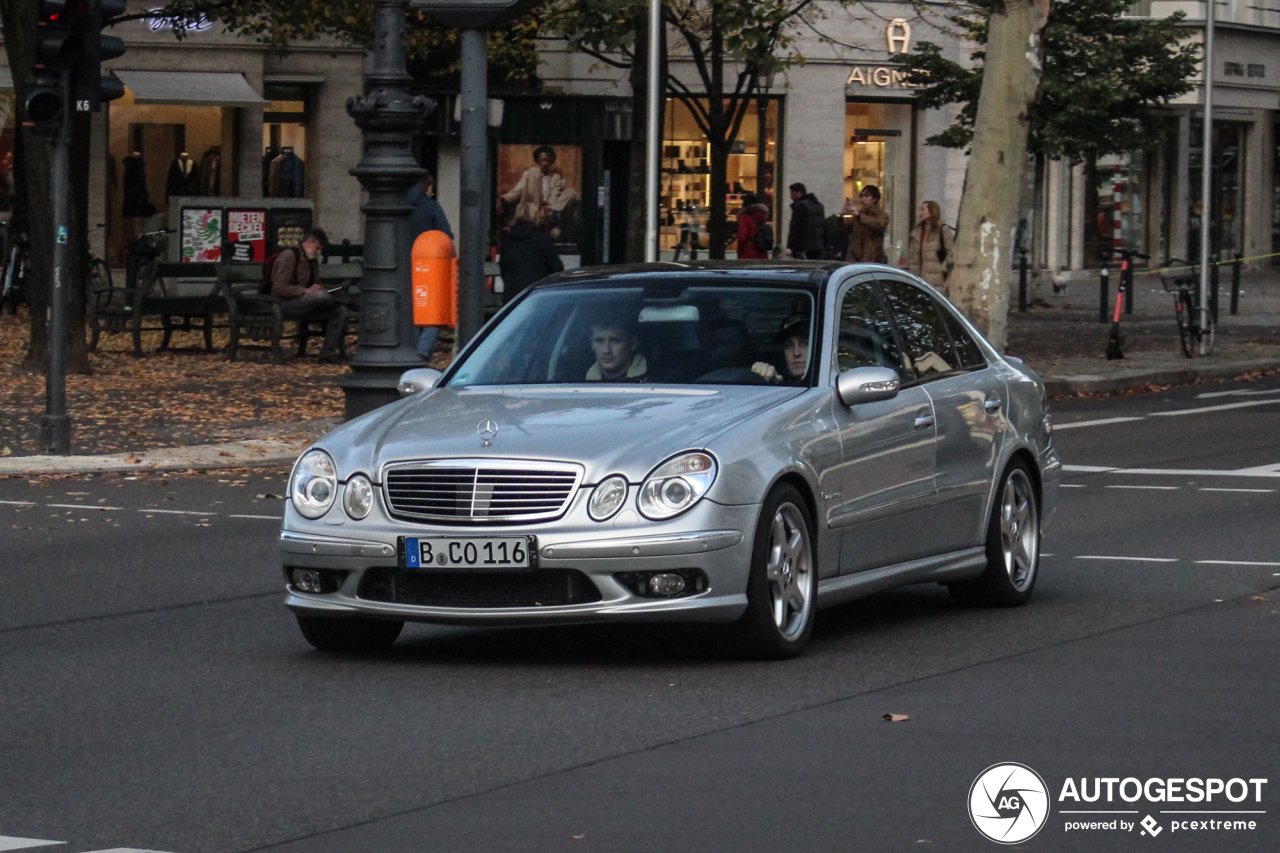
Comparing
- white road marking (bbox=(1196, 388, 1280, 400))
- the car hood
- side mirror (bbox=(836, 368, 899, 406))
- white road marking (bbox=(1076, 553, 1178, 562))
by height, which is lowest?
white road marking (bbox=(1196, 388, 1280, 400))

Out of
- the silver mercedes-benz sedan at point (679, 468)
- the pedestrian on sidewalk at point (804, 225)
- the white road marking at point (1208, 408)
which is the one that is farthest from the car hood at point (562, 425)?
the pedestrian on sidewalk at point (804, 225)

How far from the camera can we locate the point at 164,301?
26031 millimetres

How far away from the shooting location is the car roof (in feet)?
30.5

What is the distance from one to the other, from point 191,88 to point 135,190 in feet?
6.55

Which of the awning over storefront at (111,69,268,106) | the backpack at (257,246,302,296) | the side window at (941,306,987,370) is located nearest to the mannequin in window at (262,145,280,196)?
the awning over storefront at (111,69,268,106)

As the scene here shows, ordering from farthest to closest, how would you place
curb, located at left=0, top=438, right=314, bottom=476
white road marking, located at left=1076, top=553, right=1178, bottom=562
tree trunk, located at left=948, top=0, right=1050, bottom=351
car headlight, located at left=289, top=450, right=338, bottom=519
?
tree trunk, located at left=948, top=0, right=1050, bottom=351 < curb, located at left=0, top=438, right=314, bottom=476 < white road marking, located at left=1076, top=553, right=1178, bottom=562 < car headlight, located at left=289, top=450, right=338, bottom=519

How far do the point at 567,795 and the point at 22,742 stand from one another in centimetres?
182

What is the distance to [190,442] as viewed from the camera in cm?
1756

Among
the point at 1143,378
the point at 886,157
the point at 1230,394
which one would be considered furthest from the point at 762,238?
the point at 886,157

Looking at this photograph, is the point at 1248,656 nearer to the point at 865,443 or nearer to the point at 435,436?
the point at 865,443

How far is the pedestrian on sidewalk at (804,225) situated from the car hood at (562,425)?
973 inches

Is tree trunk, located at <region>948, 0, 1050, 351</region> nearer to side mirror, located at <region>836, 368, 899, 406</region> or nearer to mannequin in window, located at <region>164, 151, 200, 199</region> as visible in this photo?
side mirror, located at <region>836, 368, 899, 406</region>

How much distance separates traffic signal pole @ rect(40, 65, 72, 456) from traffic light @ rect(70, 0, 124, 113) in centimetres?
10

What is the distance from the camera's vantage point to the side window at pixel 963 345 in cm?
1012
